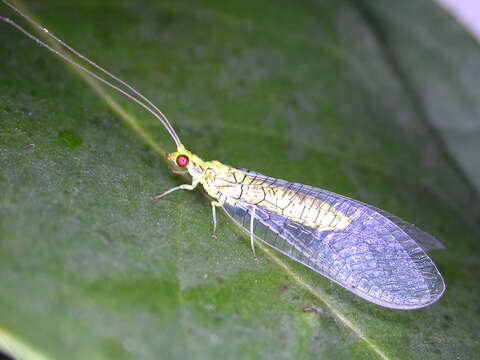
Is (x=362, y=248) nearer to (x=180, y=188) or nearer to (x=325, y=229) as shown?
(x=325, y=229)

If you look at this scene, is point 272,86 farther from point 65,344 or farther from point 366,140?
point 65,344

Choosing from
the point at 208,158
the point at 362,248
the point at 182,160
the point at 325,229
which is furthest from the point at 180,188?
the point at 362,248

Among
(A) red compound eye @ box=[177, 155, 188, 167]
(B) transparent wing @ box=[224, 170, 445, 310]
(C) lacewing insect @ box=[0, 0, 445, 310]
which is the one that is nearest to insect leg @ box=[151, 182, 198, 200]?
(C) lacewing insect @ box=[0, 0, 445, 310]

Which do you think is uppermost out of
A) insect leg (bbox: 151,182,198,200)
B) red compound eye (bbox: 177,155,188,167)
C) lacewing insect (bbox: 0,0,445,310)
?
lacewing insect (bbox: 0,0,445,310)

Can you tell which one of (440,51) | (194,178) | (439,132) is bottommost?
(194,178)

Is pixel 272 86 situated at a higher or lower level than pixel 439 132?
lower

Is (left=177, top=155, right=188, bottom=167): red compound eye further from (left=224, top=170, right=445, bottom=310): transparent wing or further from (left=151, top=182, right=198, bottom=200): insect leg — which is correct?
(left=224, top=170, right=445, bottom=310): transparent wing

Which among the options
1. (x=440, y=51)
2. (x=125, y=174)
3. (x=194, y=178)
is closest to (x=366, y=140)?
(x=440, y=51)
